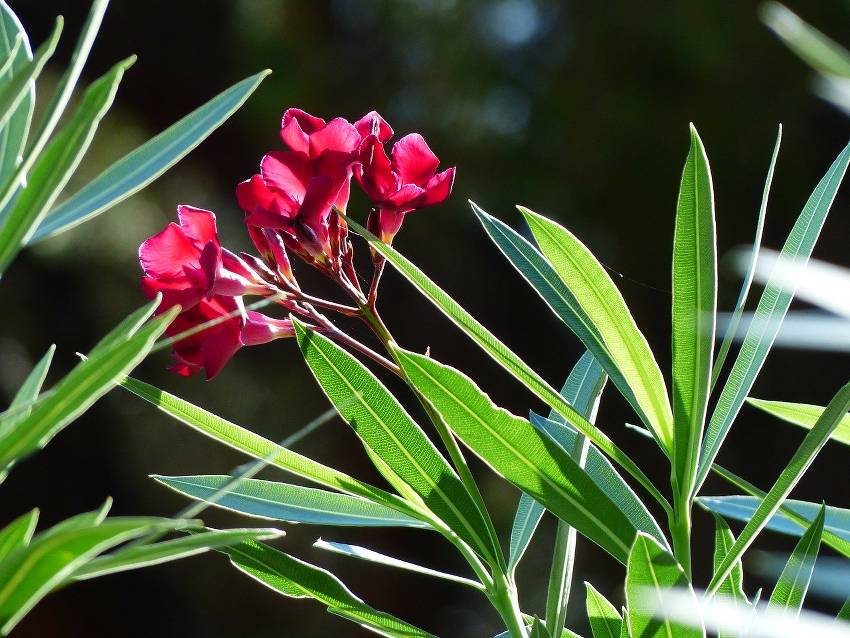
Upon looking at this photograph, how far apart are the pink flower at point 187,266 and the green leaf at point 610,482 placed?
0.13 meters

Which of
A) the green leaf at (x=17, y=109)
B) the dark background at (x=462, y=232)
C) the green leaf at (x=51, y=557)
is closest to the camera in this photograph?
the green leaf at (x=51, y=557)

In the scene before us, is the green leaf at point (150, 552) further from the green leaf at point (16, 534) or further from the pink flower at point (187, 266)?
the pink flower at point (187, 266)

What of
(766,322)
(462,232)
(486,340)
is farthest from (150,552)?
(462,232)

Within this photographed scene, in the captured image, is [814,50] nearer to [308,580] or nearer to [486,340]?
[486,340]

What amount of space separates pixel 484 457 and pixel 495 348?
39 mm

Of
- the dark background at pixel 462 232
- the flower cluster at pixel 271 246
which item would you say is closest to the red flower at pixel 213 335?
the flower cluster at pixel 271 246

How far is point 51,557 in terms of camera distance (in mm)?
213

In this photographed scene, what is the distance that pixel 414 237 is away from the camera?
2.86m

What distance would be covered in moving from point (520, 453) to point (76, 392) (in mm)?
156

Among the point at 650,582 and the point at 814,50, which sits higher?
the point at 814,50

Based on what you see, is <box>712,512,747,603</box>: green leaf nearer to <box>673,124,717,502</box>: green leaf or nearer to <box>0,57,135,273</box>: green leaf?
<box>673,124,717,502</box>: green leaf

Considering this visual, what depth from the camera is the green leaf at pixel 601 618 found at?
0.38 meters

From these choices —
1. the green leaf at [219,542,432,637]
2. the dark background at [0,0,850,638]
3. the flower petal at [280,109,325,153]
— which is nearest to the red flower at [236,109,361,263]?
the flower petal at [280,109,325,153]

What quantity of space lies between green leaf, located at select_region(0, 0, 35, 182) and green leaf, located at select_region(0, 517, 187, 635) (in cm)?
13
